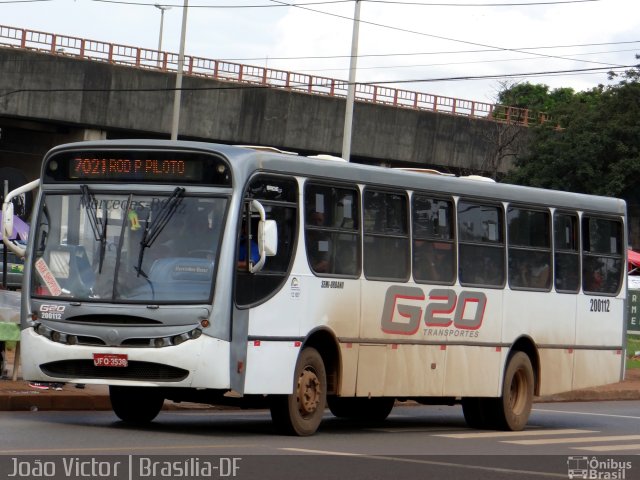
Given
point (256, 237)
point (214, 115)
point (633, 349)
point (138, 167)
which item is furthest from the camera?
point (214, 115)

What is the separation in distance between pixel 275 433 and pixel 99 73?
38557 mm

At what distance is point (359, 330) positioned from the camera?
15602 mm

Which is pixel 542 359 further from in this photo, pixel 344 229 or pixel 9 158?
pixel 9 158

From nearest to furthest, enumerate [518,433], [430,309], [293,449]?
1. [293,449]
2. [430,309]
3. [518,433]

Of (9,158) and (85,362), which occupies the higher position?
(9,158)

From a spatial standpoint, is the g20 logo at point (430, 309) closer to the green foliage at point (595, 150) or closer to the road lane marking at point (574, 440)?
the road lane marking at point (574, 440)

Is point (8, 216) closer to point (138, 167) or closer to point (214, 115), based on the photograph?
point (138, 167)

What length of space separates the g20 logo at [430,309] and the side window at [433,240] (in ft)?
0.58

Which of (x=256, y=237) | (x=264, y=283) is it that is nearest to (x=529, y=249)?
(x=264, y=283)

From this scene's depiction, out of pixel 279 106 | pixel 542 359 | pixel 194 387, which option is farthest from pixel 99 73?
pixel 194 387

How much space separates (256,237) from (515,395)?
5.25 m

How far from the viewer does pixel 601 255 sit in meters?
19.6

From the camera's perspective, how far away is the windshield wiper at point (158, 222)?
46.1 ft
